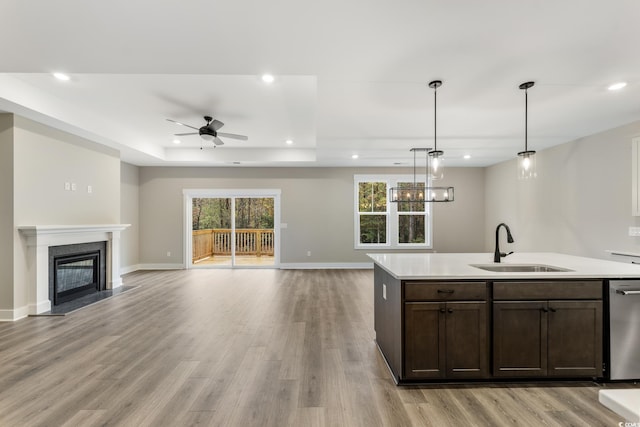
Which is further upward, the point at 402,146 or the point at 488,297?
the point at 402,146

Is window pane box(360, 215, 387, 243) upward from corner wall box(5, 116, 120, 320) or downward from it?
downward

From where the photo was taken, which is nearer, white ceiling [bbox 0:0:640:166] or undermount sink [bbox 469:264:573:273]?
white ceiling [bbox 0:0:640:166]

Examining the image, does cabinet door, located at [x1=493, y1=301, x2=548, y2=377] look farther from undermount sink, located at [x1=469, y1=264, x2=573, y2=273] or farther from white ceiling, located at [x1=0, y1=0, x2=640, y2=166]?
white ceiling, located at [x1=0, y1=0, x2=640, y2=166]

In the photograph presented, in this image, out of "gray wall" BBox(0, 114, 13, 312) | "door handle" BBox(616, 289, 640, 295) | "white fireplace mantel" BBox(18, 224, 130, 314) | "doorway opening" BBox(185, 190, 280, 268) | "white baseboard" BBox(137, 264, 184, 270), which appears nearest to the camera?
"door handle" BBox(616, 289, 640, 295)

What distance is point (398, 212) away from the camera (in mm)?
8289

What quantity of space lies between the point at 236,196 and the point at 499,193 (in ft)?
21.7

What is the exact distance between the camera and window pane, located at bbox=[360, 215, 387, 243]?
8.25 meters

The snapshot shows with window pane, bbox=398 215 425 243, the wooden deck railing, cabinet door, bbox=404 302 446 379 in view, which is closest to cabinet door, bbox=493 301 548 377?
cabinet door, bbox=404 302 446 379

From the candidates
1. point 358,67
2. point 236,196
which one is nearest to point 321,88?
point 358,67

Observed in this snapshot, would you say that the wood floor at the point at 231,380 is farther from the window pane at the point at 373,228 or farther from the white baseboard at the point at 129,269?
the window pane at the point at 373,228

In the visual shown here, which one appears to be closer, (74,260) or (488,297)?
(488,297)

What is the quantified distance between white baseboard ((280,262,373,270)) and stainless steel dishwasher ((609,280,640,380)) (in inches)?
229

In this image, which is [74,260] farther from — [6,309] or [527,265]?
[527,265]

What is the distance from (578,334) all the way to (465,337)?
0.88m
